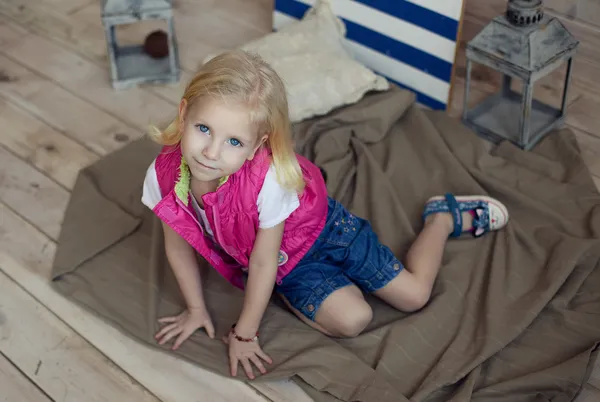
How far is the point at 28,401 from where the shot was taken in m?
1.42

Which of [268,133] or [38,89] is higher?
[268,133]

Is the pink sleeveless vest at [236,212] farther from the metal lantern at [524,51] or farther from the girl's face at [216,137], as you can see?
the metal lantern at [524,51]

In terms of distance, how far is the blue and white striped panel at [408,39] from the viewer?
1.96 meters

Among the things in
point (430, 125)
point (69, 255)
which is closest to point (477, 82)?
point (430, 125)

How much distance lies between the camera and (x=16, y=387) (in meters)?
1.44

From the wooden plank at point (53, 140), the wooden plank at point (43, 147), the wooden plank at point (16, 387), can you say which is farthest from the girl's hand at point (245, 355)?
the wooden plank at point (43, 147)

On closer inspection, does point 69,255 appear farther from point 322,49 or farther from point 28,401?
point 322,49

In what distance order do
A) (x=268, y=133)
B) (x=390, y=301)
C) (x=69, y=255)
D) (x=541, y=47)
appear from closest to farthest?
(x=268, y=133)
(x=390, y=301)
(x=69, y=255)
(x=541, y=47)

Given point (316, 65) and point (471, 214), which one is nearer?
point (471, 214)

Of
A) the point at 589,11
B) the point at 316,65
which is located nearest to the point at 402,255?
the point at 316,65

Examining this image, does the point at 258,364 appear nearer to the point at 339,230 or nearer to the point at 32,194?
the point at 339,230

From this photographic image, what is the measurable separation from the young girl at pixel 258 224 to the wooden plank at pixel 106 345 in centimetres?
4

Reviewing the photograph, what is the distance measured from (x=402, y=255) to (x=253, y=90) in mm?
624

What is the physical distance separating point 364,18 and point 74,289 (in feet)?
3.51
